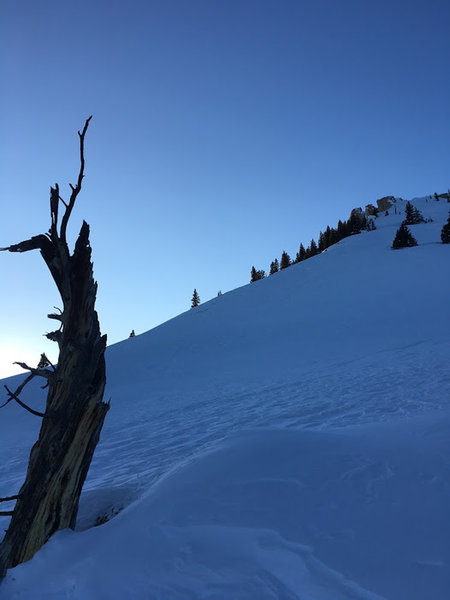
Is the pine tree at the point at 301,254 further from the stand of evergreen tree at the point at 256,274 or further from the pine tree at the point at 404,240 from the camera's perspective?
the pine tree at the point at 404,240

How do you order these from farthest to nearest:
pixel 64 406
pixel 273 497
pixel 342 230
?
pixel 342 230
pixel 64 406
pixel 273 497

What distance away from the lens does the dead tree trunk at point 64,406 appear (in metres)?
3.32

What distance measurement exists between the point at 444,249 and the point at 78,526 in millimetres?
40112

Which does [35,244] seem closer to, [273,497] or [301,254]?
[273,497]

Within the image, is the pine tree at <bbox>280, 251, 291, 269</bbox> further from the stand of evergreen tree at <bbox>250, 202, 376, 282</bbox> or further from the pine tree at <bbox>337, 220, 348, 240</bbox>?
the pine tree at <bbox>337, 220, 348, 240</bbox>

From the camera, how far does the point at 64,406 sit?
3.68 meters

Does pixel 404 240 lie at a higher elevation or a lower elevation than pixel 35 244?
higher

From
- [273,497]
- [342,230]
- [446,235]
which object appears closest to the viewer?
[273,497]

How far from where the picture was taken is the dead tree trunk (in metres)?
3.32

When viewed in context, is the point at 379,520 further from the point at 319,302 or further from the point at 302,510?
the point at 319,302

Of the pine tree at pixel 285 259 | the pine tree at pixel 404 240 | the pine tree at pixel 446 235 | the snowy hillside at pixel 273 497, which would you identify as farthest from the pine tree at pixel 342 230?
the snowy hillside at pixel 273 497

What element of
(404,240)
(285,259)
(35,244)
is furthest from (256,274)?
(35,244)

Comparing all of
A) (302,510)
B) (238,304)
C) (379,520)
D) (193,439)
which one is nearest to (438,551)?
(379,520)

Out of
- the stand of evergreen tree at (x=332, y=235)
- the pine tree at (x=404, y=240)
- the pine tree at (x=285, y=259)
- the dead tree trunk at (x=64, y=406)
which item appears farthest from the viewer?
the pine tree at (x=285, y=259)
